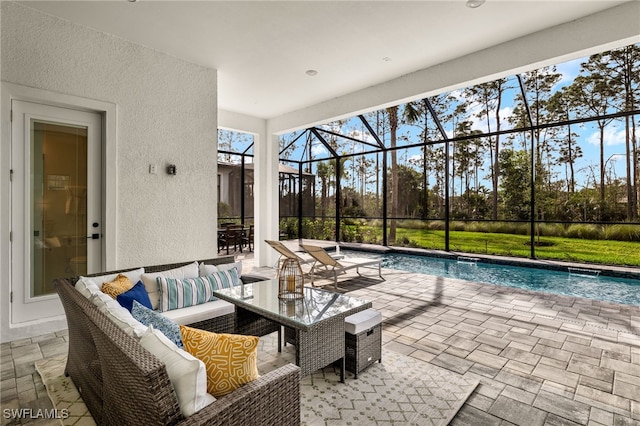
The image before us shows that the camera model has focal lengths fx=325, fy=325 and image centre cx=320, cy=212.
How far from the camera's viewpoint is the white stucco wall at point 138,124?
335cm

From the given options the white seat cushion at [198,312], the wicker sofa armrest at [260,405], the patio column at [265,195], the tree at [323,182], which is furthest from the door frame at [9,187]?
the tree at [323,182]

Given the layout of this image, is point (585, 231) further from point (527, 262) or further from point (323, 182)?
point (323, 182)

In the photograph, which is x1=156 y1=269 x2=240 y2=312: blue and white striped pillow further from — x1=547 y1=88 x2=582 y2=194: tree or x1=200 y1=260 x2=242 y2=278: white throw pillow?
x1=547 y1=88 x2=582 y2=194: tree

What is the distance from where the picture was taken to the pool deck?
2.19m

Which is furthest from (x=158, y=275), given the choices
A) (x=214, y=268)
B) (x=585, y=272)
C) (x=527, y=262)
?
(x=585, y=272)

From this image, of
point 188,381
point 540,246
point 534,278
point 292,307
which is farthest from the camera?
point 540,246

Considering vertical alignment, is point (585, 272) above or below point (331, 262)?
below

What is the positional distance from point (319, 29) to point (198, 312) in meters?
3.36

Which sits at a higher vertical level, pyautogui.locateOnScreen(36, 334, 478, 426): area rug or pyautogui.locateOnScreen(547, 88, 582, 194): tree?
pyautogui.locateOnScreen(547, 88, 582, 194): tree

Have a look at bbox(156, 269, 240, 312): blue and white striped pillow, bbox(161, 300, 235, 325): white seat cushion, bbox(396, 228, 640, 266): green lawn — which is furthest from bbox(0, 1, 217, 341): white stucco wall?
bbox(396, 228, 640, 266): green lawn

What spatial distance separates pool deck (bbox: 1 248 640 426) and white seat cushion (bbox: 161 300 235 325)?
3.21ft

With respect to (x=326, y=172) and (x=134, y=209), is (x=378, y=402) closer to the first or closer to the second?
(x=134, y=209)

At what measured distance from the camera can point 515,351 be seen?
3.06m

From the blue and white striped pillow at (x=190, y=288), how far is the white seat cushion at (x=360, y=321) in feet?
4.65
